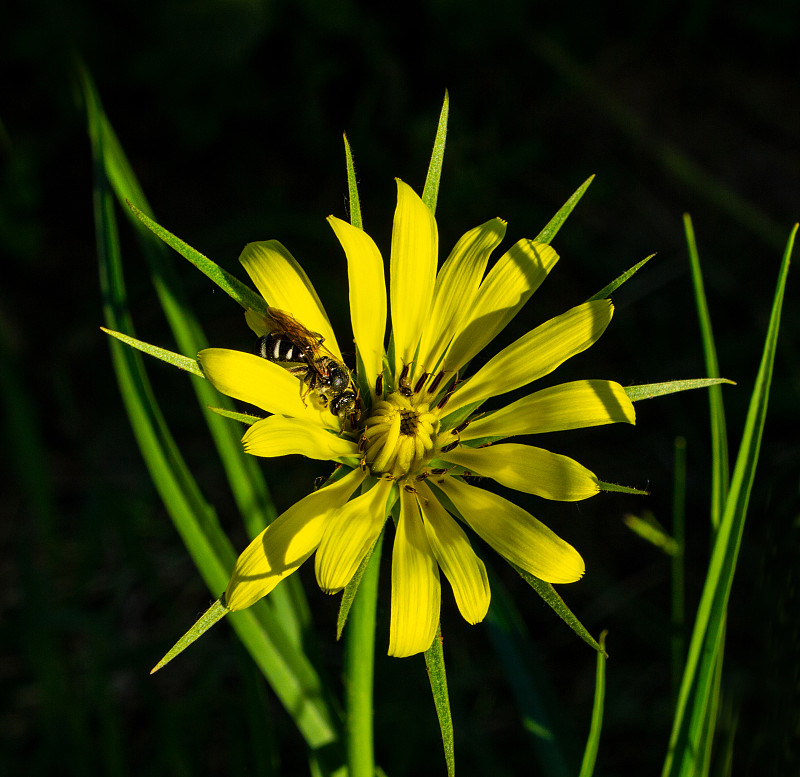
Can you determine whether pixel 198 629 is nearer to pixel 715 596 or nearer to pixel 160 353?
pixel 160 353

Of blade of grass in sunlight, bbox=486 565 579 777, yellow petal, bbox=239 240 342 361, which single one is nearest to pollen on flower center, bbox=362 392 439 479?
yellow petal, bbox=239 240 342 361

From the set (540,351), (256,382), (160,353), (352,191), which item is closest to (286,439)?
(256,382)

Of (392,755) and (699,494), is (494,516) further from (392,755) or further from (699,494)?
(699,494)

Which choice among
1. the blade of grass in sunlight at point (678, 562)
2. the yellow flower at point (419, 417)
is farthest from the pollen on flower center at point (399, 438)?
the blade of grass in sunlight at point (678, 562)

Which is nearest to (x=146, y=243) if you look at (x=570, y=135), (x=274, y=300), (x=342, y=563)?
(x=274, y=300)

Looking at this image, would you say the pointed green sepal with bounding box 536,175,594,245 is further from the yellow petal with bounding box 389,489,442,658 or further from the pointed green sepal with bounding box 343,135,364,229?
the yellow petal with bounding box 389,489,442,658
